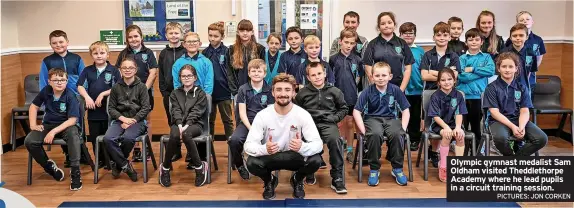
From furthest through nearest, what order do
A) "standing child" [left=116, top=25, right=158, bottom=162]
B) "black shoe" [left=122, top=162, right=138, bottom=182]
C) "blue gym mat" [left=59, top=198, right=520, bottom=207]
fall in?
"standing child" [left=116, top=25, right=158, bottom=162]
"black shoe" [left=122, top=162, right=138, bottom=182]
"blue gym mat" [left=59, top=198, right=520, bottom=207]

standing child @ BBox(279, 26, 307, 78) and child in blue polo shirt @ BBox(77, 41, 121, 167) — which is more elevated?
standing child @ BBox(279, 26, 307, 78)

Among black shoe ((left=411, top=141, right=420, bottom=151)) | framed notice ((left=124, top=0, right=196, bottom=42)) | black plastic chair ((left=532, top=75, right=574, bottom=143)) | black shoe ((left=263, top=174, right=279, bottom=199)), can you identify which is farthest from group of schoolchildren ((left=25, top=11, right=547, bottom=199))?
framed notice ((left=124, top=0, right=196, bottom=42))

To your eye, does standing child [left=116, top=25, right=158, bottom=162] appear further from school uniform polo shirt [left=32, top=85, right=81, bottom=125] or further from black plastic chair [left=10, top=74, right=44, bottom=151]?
black plastic chair [left=10, top=74, right=44, bottom=151]

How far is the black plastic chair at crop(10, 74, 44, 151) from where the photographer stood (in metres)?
5.65

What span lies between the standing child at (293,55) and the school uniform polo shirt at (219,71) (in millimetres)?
514

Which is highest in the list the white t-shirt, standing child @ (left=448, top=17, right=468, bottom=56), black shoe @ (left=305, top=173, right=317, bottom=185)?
standing child @ (left=448, top=17, right=468, bottom=56)

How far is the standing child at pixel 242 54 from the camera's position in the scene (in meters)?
4.85

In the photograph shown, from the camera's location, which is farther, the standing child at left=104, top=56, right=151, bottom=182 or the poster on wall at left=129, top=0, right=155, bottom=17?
the poster on wall at left=129, top=0, right=155, bottom=17

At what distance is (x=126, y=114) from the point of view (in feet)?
15.1

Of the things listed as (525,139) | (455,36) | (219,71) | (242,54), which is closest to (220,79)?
(219,71)

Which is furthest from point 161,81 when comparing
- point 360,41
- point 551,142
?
point 551,142

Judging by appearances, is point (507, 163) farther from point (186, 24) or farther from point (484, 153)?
point (186, 24)

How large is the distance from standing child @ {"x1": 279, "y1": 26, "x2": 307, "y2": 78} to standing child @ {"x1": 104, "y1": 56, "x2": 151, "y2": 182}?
3.72 feet

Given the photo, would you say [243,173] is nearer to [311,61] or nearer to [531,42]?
[311,61]
